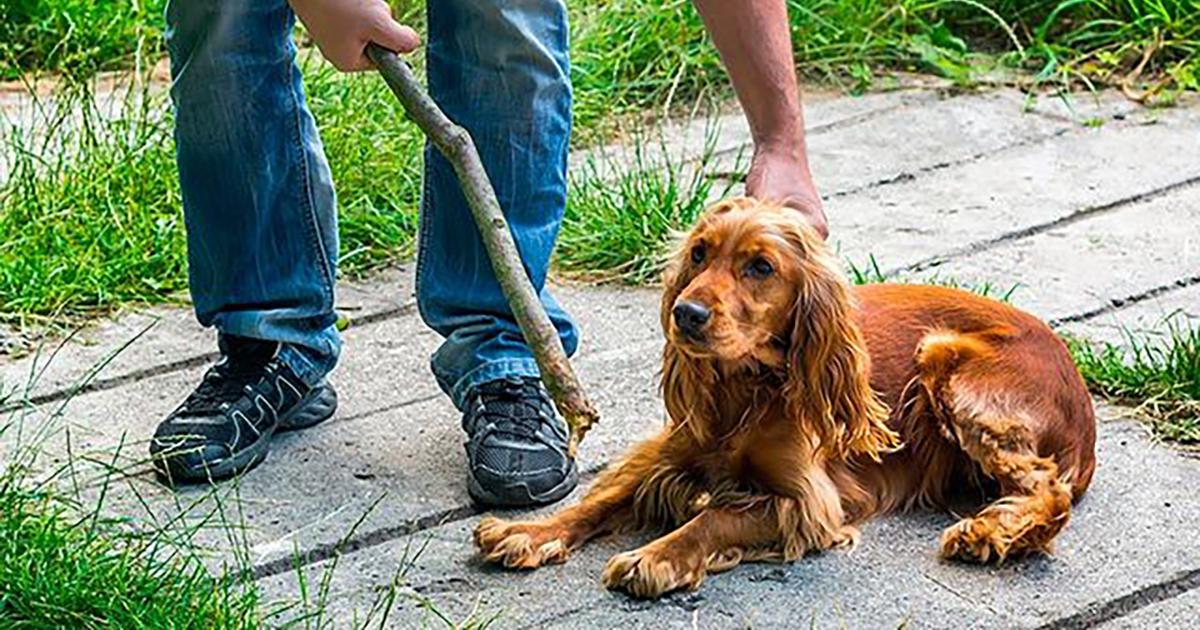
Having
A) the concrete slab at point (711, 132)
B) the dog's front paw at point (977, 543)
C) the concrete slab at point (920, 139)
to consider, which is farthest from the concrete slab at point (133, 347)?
the dog's front paw at point (977, 543)

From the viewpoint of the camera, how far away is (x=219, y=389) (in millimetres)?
3992

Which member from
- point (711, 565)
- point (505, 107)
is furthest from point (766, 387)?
point (505, 107)

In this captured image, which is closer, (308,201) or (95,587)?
(95,587)

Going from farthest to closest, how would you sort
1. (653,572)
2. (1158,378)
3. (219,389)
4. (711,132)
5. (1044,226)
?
(711,132), (1044,226), (1158,378), (219,389), (653,572)

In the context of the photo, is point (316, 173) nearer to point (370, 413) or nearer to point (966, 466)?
point (370, 413)

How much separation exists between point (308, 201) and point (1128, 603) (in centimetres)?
161

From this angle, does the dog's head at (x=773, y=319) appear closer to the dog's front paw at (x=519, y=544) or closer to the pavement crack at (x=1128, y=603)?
the dog's front paw at (x=519, y=544)

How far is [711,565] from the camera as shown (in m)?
3.50

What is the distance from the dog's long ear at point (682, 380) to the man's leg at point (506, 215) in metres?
0.30

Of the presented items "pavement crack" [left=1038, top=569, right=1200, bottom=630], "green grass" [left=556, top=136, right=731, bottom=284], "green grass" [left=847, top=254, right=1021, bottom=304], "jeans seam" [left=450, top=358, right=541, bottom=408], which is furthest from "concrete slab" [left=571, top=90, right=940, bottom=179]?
"pavement crack" [left=1038, top=569, right=1200, bottom=630]

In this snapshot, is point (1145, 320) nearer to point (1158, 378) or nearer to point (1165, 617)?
point (1158, 378)

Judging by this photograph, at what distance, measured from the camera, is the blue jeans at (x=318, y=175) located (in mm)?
3777

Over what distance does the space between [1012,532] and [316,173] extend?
141cm

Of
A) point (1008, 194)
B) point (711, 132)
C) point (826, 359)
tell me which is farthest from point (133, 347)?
point (1008, 194)
